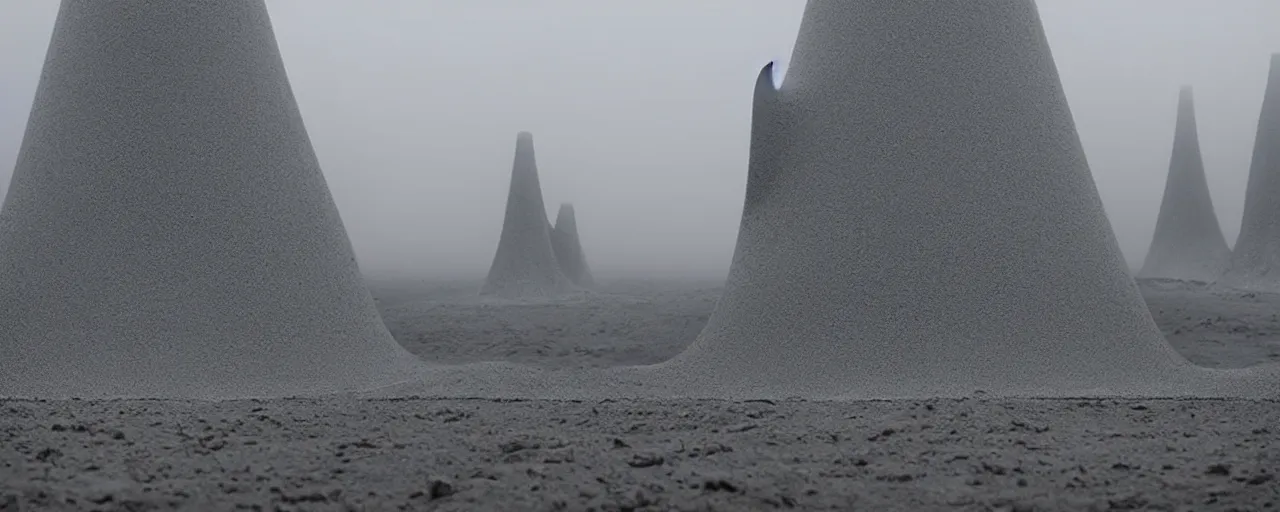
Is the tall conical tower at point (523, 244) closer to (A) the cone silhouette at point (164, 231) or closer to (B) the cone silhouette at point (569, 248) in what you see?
(B) the cone silhouette at point (569, 248)

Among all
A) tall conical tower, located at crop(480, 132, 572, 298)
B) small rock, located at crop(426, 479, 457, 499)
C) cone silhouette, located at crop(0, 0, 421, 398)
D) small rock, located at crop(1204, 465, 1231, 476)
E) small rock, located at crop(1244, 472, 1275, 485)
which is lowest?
small rock, located at crop(426, 479, 457, 499)

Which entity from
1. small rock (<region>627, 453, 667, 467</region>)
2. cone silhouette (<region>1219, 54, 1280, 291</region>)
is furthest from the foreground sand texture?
small rock (<region>627, 453, 667, 467</region>)

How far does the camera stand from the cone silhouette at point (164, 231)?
6191 mm

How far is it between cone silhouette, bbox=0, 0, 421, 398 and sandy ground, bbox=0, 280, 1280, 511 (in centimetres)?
121

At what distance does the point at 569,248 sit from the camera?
18.3 m

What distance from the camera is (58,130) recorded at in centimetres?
650

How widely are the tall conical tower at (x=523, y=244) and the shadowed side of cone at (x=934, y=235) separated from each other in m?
8.69

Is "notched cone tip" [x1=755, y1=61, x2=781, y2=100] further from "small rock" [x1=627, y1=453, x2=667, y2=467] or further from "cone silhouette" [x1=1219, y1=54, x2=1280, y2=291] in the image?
"cone silhouette" [x1=1219, y1=54, x2=1280, y2=291]

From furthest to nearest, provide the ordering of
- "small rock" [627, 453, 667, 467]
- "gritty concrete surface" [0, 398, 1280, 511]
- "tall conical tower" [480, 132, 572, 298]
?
"tall conical tower" [480, 132, 572, 298] < "small rock" [627, 453, 667, 467] < "gritty concrete surface" [0, 398, 1280, 511]

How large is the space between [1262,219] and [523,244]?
10683 millimetres

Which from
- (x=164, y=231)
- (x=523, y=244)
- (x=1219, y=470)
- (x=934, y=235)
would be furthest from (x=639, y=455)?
(x=523, y=244)

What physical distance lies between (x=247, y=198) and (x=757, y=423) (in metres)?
3.99

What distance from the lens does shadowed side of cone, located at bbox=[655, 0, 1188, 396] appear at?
6.00 m

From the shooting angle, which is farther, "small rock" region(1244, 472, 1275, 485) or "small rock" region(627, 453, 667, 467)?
"small rock" region(627, 453, 667, 467)
